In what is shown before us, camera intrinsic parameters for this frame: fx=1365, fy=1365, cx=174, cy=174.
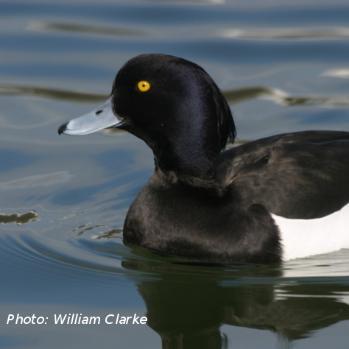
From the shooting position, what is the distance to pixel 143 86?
7.98 metres

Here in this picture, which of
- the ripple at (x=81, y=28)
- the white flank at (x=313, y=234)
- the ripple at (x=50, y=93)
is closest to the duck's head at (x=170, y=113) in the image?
the white flank at (x=313, y=234)

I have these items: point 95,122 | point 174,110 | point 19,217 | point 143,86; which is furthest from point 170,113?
point 19,217

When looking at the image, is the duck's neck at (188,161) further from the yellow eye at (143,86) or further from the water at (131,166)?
the water at (131,166)

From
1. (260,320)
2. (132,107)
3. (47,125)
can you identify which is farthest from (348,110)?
(260,320)

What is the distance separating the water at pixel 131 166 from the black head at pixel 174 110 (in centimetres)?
65

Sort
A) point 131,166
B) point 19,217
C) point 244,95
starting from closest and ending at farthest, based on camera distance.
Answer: point 19,217, point 131,166, point 244,95

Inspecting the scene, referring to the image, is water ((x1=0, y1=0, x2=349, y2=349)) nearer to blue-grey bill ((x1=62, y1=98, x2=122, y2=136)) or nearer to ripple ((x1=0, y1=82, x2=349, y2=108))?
ripple ((x1=0, y1=82, x2=349, y2=108))

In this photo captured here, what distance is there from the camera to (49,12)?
1310 centimetres

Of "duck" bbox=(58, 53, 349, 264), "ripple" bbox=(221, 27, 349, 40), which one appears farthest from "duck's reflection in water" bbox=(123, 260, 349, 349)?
"ripple" bbox=(221, 27, 349, 40)

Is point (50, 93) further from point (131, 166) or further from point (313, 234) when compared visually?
point (313, 234)

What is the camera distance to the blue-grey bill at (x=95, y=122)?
8125 millimetres

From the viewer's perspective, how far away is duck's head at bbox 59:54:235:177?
311 inches

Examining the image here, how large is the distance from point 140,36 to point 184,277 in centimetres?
503

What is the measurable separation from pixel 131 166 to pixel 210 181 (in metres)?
1.62
